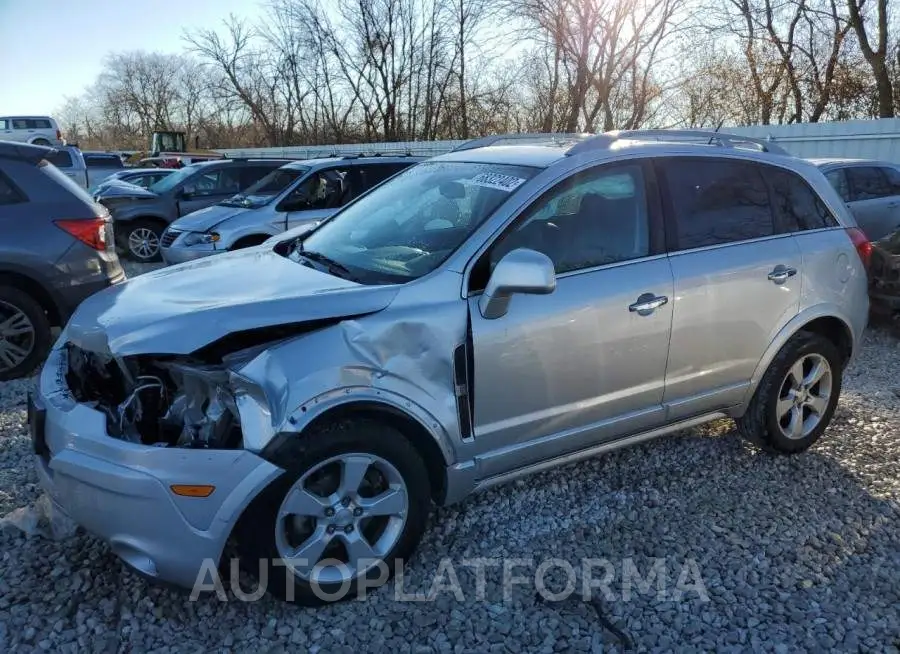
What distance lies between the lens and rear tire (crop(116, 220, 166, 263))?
37.8 ft

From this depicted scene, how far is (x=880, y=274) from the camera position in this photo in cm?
668

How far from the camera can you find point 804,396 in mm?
3986

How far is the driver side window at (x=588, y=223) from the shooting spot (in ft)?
10.0

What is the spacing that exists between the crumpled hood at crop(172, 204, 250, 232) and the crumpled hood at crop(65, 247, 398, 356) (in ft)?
18.4

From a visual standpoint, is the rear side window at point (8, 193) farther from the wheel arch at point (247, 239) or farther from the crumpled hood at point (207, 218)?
the crumpled hood at point (207, 218)

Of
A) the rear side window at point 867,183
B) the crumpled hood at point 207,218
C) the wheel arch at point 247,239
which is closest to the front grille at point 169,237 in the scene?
the crumpled hood at point 207,218

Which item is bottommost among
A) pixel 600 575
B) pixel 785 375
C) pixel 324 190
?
pixel 600 575

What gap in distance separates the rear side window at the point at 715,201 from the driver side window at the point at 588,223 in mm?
214

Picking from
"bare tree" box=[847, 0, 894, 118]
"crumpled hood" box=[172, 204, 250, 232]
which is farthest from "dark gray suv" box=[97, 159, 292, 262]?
"bare tree" box=[847, 0, 894, 118]

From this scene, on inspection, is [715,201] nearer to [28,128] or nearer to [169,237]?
[169,237]

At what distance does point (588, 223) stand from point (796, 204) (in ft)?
4.75

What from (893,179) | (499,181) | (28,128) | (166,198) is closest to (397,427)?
(499,181)

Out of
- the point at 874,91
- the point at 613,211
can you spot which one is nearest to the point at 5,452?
the point at 613,211

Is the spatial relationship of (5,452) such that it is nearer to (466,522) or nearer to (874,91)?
(466,522)
